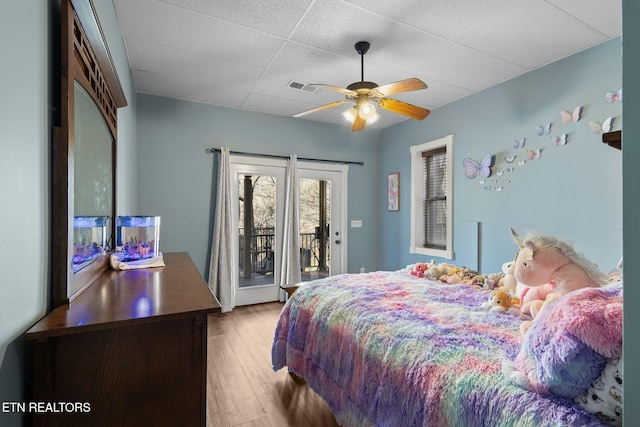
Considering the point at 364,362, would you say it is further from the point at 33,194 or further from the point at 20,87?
the point at 20,87

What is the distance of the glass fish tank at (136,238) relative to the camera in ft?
5.78

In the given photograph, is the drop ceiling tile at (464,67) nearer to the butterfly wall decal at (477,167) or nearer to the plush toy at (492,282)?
the butterfly wall decal at (477,167)

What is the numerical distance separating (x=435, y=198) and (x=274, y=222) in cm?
223

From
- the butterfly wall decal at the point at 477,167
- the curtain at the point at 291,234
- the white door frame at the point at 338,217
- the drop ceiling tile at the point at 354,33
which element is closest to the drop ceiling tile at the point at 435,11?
the drop ceiling tile at the point at 354,33

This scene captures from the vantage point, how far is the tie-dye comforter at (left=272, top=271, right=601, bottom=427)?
1.01 m

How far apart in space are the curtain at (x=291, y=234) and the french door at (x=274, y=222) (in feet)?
0.33

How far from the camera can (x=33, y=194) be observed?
2.63 feet

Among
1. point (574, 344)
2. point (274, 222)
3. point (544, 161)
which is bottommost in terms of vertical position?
point (574, 344)

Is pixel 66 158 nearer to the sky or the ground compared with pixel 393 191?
nearer to the ground

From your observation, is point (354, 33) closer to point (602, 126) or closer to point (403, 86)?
point (403, 86)

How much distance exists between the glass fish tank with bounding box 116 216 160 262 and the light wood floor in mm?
1074

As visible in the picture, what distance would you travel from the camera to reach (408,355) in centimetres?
133

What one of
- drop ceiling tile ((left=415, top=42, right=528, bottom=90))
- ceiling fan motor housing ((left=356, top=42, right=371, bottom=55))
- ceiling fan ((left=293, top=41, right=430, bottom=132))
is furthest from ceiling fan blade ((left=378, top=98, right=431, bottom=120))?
drop ceiling tile ((left=415, top=42, right=528, bottom=90))
